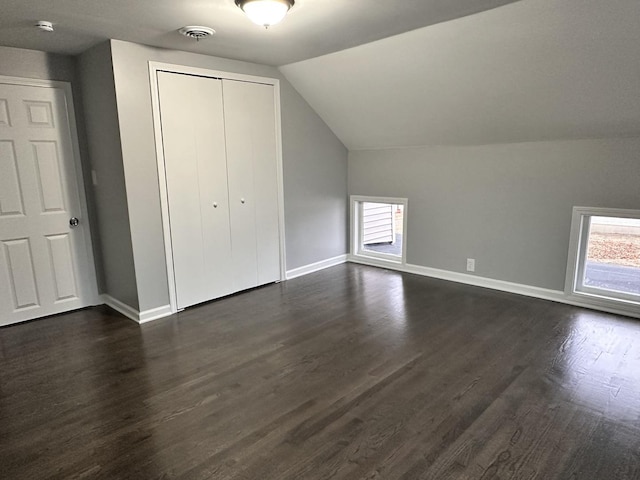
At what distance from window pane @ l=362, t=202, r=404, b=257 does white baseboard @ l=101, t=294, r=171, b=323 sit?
266cm

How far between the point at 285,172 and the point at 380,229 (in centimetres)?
198

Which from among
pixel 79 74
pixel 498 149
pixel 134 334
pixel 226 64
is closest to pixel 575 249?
pixel 498 149

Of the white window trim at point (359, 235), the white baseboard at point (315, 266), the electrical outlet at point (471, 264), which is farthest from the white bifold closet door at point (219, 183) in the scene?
the electrical outlet at point (471, 264)

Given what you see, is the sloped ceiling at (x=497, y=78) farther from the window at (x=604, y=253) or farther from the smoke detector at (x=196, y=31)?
the smoke detector at (x=196, y=31)

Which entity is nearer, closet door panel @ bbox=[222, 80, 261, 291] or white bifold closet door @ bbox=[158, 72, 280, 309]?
white bifold closet door @ bbox=[158, 72, 280, 309]

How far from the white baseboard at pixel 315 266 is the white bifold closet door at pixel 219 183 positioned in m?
0.31

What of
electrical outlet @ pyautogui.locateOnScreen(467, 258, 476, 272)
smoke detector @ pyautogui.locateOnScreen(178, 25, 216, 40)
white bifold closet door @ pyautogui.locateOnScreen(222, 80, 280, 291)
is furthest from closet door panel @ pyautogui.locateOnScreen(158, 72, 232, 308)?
electrical outlet @ pyautogui.locateOnScreen(467, 258, 476, 272)

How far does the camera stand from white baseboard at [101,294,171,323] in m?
3.49

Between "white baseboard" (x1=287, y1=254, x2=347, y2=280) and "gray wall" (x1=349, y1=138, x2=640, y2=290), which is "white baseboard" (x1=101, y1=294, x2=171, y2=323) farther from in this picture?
"gray wall" (x1=349, y1=138, x2=640, y2=290)

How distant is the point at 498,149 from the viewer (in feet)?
12.9

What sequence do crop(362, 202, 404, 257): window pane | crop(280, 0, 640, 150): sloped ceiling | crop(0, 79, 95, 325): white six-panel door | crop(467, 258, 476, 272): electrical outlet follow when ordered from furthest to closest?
crop(362, 202, 404, 257): window pane < crop(467, 258, 476, 272): electrical outlet < crop(0, 79, 95, 325): white six-panel door < crop(280, 0, 640, 150): sloped ceiling

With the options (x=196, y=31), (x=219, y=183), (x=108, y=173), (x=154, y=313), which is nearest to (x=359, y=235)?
(x=219, y=183)

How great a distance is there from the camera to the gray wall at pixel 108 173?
10.7 ft

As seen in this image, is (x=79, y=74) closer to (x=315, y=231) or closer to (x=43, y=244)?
(x=43, y=244)
